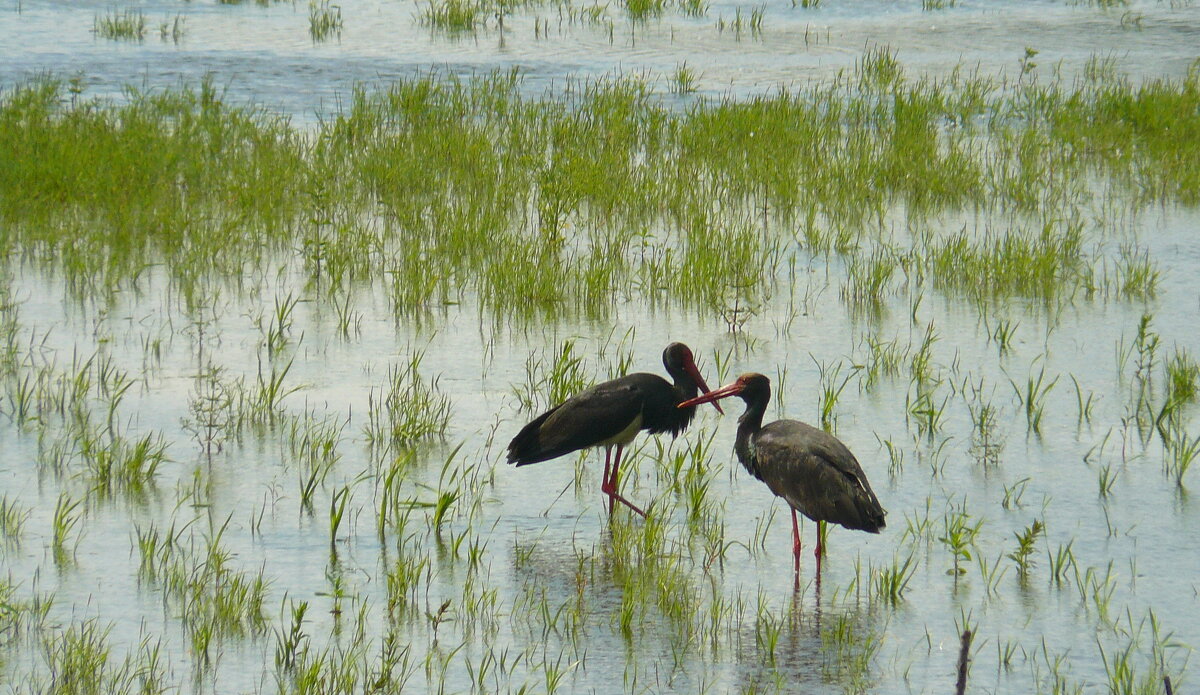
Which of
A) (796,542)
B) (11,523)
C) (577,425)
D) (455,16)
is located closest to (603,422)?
(577,425)

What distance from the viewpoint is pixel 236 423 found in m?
6.71

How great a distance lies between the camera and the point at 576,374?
292 inches

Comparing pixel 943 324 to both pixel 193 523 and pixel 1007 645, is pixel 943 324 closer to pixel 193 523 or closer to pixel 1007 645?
pixel 1007 645

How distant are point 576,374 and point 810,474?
2301 mm

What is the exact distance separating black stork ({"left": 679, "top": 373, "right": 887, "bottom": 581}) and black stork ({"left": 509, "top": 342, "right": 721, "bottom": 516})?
1.49ft

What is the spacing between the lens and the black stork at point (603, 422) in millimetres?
6086

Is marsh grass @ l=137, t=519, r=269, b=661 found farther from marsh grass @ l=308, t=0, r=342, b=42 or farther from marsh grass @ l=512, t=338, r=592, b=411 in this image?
marsh grass @ l=308, t=0, r=342, b=42

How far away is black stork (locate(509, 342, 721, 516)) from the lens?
609 centimetres

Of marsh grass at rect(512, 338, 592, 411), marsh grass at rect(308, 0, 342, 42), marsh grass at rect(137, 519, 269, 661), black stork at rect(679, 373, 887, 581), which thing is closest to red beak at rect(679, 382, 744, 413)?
black stork at rect(679, 373, 887, 581)

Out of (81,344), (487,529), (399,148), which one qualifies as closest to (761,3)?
(399,148)

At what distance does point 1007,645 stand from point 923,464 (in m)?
1.89

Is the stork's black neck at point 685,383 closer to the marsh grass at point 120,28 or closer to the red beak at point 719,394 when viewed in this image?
the red beak at point 719,394

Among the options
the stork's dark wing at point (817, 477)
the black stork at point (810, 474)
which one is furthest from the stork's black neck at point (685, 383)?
the stork's dark wing at point (817, 477)

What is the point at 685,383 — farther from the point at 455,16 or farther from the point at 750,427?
the point at 455,16
